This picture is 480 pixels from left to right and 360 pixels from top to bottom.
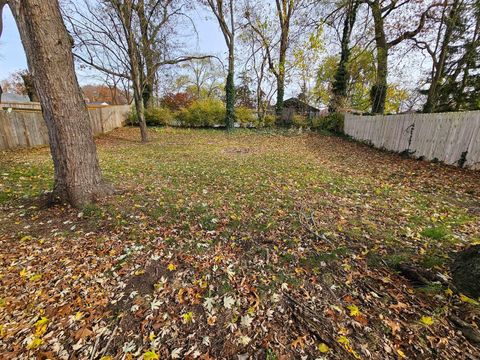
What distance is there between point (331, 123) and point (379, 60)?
4.31 m

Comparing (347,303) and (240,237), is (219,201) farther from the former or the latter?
(347,303)

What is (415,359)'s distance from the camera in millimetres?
1517

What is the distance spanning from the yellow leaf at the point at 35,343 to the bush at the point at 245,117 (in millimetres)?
17066

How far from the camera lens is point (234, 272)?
94.7 inches

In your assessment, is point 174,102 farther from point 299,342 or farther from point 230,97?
point 299,342

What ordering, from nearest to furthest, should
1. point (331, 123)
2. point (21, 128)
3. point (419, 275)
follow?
point (419, 275), point (21, 128), point (331, 123)

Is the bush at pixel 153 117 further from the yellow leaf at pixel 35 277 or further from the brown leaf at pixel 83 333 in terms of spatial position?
the brown leaf at pixel 83 333

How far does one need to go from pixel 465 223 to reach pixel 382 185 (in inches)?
72.8

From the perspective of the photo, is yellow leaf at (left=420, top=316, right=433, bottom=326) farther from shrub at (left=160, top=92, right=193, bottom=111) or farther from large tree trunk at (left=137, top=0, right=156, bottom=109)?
shrub at (left=160, top=92, right=193, bottom=111)

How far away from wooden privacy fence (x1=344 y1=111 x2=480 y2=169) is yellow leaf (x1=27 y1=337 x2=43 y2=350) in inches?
337

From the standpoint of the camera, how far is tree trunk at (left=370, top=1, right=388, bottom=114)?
10.4 m

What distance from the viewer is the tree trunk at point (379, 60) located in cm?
1040

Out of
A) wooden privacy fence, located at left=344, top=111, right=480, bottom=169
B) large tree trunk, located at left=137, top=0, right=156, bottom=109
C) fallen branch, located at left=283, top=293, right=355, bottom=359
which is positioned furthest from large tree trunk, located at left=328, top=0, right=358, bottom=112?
fallen branch, located at left=283, top=293, right=355, bottom=359

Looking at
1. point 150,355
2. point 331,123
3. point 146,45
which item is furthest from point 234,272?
point 331,123
